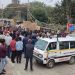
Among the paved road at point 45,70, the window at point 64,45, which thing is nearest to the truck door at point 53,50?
the window at point 64,45

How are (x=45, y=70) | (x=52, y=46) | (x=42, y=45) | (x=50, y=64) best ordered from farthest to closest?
(x=42, y=45)
(x=52, y=46)
(x=50, y=64)
(x=45, y=70)

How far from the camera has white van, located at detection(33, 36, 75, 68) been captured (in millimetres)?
14492

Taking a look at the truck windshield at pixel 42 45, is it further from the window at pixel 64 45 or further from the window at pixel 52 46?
the window at pixel 64 45

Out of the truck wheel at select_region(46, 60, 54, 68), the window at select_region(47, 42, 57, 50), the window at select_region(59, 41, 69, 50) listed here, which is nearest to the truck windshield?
the window at select_region(47, 42, 57, 50)

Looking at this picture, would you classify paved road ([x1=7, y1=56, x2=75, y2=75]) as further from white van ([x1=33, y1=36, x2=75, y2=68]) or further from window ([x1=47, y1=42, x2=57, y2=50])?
window ([x1=47, y1=42, x2=57, y2=50])

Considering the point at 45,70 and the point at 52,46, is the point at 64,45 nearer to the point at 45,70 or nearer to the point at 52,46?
the point at 52,46

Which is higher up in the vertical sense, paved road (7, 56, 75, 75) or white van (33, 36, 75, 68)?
white van (33, 36, 75, 68)

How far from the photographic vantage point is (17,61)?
15703 millimetres

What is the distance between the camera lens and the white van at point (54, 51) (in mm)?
14492

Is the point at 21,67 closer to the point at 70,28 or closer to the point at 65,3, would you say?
the point at 70,28

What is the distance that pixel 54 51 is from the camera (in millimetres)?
14781

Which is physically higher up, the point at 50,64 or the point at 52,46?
the point at 52,46

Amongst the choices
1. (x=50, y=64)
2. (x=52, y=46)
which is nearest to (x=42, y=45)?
(x=52, y=46)

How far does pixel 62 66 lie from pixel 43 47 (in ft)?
5.78
